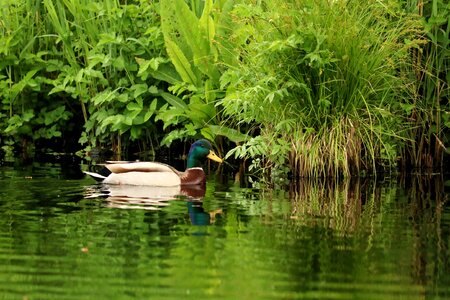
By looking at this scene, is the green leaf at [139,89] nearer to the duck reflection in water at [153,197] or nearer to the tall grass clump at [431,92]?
the duck reflection in water at [153,197]

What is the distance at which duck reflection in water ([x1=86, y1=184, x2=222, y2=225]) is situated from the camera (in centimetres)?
968

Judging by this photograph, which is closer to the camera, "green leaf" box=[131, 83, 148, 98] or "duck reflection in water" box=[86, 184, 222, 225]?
"duck reflection in water" box=[86, 184, 222, 225]

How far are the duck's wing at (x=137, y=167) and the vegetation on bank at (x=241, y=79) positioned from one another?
842 mm

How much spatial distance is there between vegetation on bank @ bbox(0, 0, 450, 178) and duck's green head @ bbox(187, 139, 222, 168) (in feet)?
1.18

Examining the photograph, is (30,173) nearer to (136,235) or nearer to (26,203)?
(26,203)

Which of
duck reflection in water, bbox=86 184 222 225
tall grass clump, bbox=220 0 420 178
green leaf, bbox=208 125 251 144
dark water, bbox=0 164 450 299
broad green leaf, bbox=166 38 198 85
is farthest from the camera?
broad green leaf, bbox=166 38 198 85

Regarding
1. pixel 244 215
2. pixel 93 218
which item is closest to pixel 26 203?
pixel 93 218

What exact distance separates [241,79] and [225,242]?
4.05 meters

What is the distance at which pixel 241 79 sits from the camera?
39.0 ft

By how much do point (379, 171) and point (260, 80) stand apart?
2.00 m

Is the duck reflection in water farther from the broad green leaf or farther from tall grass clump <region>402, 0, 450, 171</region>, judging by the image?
tall grass clump <region>402, 0, 450, 171</region>

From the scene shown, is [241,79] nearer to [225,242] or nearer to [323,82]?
[323,82]

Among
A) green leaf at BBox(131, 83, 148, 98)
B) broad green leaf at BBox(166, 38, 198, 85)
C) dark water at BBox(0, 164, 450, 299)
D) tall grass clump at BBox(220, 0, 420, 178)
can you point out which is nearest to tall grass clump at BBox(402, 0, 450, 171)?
tall grass clump at BBox(220, 0, 420, 178)

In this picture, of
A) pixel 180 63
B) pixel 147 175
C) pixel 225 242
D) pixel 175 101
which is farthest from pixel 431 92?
pixel 225 242
